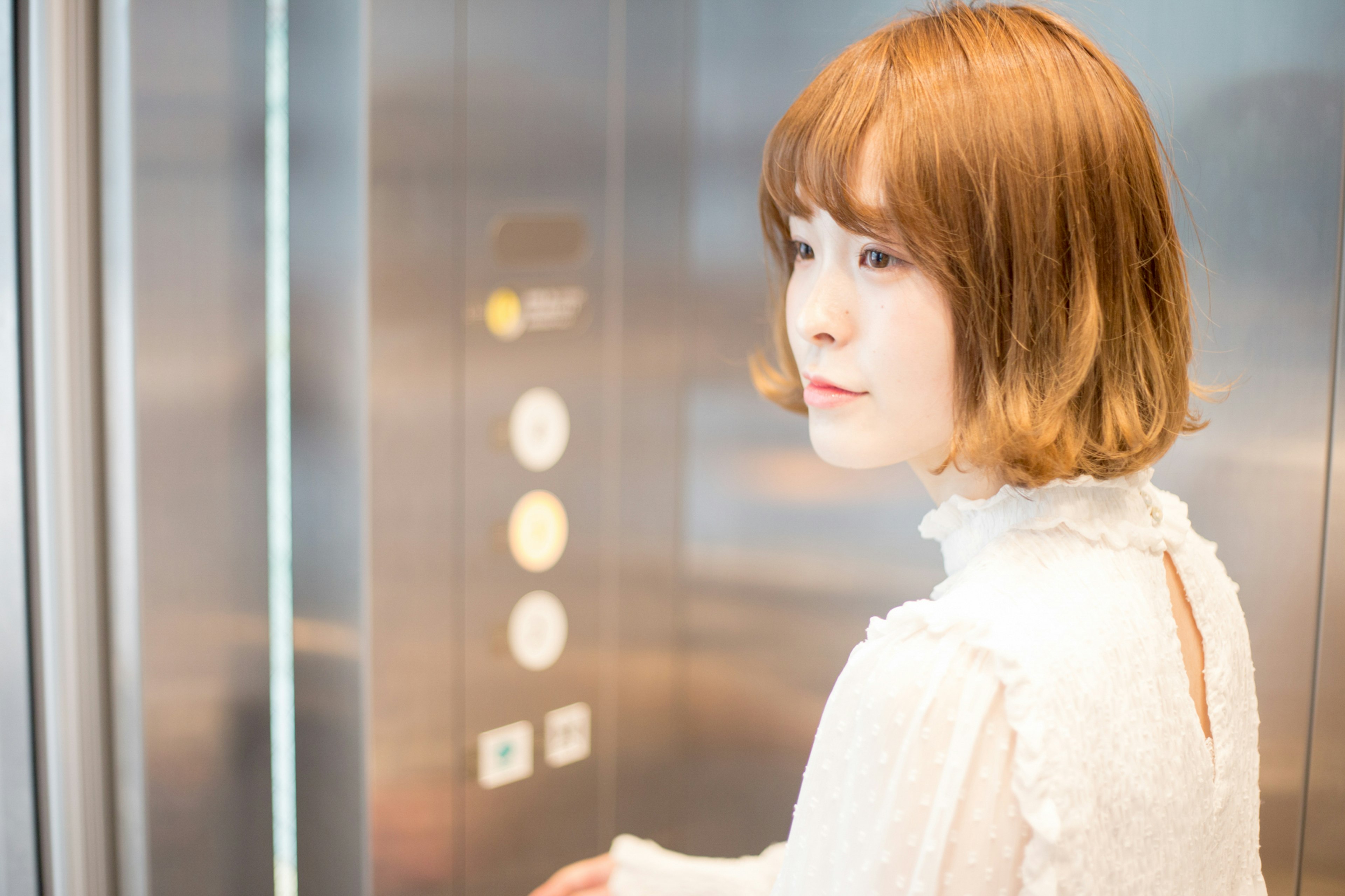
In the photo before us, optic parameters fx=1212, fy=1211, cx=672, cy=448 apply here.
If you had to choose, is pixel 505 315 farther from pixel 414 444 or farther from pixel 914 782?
pixel 914 782

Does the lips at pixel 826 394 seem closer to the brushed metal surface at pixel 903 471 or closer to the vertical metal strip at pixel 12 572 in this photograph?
the brushed metal surface at pixel 903 471

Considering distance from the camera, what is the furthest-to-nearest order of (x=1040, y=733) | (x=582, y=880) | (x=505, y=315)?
1. (x=505, y=315)
2. (x=582, y=880)
3. (x=1040, y=733)

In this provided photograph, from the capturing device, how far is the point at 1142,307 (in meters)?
0.95

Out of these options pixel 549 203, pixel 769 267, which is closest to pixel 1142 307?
pixel 769 267

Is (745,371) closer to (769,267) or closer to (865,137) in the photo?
(769,267)

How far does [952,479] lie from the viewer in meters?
1.02

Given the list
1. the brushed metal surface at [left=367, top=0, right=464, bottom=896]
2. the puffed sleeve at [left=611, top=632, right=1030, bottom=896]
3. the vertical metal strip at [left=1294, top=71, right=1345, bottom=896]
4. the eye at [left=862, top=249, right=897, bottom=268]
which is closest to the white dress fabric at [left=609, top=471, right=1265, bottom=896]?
the puffed sleeve at [left=611, top=632, right=1030, bottom=896]

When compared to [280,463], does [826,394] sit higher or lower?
higher

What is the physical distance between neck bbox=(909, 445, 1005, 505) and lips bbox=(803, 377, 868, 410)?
9 centimetres

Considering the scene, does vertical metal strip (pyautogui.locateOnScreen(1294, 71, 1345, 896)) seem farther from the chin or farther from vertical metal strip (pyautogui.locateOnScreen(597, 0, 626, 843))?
vertical metal strip (pyautogui.locateOnScreen(597, 0, 626, 843))

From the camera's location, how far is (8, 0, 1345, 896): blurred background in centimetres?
146

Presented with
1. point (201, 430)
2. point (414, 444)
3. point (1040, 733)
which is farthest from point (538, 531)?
point (1040, 733)

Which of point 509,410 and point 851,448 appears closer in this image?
point 851,448

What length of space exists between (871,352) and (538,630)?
1.09 meters
